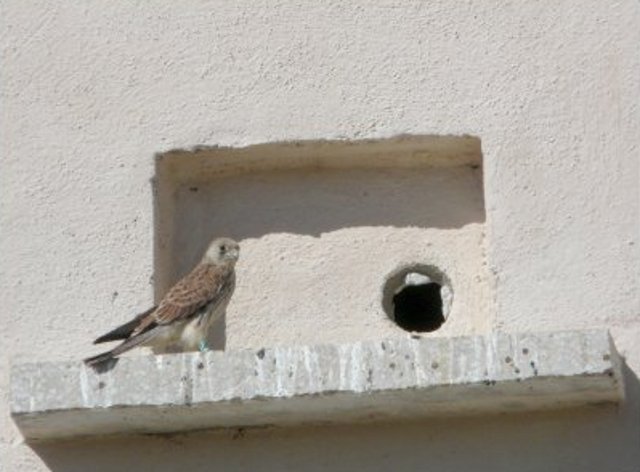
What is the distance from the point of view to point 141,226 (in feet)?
25.5

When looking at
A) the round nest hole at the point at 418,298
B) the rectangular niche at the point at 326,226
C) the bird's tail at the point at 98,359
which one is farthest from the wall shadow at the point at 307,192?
the bird's tail at the point at 98,359

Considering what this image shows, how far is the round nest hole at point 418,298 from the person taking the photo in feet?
25.9

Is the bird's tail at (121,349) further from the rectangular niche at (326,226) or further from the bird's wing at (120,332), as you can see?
the rectangular niche at (326,226)

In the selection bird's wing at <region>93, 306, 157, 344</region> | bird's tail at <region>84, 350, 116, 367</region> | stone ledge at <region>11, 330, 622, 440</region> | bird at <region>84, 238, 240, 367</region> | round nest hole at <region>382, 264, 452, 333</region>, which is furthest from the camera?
round nest hole at <region>382, 264, 452, 333</region>

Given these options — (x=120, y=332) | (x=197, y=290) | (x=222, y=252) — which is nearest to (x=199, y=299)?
(x=197, y=290)

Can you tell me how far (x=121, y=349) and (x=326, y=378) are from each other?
594mm

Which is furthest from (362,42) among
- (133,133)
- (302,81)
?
(133,133)

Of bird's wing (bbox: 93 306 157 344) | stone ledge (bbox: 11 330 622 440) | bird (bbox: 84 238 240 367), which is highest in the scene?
bird (bbox: 84 238 240 367)

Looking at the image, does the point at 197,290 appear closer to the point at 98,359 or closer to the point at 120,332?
the point at 120,332

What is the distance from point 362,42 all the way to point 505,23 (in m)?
0.41

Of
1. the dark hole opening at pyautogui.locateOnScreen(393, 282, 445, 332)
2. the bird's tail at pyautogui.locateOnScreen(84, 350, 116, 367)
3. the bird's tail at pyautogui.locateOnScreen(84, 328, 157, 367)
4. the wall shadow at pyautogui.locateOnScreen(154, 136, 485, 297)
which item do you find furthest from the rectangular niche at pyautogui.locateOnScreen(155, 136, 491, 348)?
the bird's tail at pyautogui.locateOnScreen(84, 350, 116, 367)

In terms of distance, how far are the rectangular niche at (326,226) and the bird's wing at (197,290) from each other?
0.19 feet

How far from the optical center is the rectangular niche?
Result: 7.85 m

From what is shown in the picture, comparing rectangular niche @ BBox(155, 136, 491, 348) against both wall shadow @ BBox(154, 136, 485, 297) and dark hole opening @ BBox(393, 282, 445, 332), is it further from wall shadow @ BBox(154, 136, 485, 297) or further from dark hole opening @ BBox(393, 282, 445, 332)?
dark hole opening @ BBox(393, 282, 445, 332)
